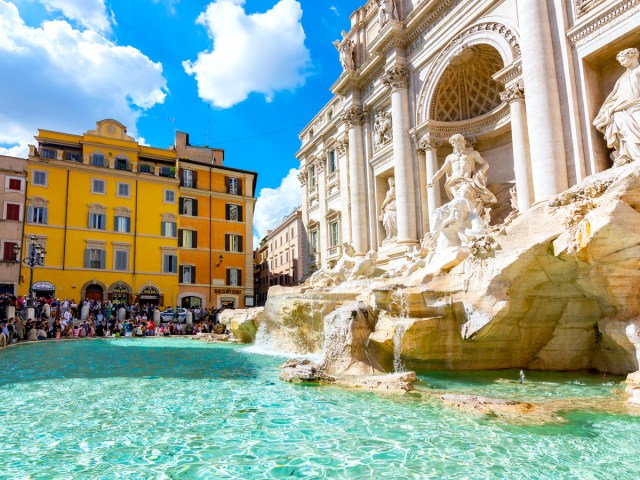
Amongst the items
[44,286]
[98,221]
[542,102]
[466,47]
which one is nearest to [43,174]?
[98,221]

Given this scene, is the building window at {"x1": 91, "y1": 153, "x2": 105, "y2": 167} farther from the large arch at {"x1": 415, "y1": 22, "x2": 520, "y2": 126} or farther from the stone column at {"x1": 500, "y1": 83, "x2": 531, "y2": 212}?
the stone column at {"x1": 500, "y1": 83, "x2": 531, "y2": 212}

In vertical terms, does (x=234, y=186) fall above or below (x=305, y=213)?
above

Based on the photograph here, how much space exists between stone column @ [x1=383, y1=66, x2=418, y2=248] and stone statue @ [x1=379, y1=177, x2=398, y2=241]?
149 cm

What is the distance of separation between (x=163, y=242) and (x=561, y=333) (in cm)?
2876

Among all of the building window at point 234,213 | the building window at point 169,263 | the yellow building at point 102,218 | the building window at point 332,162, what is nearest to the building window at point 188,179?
the yellow building at point 102,218

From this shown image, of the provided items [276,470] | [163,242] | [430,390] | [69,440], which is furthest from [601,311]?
[163,242]

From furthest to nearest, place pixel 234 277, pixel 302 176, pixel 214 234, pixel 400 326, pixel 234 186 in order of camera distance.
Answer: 1. pixel 234 186
2. pixel 234 277
3. pixel 214 234
4. pixel 302 176
5. pixel 400 326

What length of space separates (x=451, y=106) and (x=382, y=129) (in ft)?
12.5

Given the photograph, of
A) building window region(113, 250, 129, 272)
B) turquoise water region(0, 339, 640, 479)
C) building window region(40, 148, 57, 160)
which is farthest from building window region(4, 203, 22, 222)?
turquoise water region(0, 339, 640, 479)

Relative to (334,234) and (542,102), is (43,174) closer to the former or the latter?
(334,234)

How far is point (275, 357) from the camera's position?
10805 millimetres

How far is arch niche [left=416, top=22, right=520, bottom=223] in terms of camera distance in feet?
57.2

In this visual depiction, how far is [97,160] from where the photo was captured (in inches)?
1267

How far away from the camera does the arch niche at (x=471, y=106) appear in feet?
57.2
